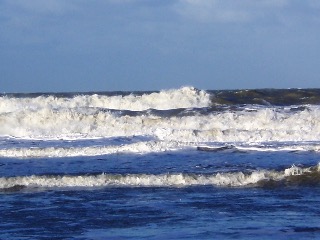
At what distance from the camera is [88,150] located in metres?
20.1

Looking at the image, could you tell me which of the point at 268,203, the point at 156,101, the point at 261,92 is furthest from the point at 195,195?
the point at 261,92

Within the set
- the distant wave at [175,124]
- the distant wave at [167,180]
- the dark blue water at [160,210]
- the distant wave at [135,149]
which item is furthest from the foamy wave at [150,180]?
the distant wave at [175,124]

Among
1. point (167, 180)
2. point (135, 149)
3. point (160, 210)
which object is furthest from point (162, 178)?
point (135, 149)

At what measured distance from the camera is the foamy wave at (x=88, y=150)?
19.8 metres

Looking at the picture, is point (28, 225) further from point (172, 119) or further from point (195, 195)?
point (172, 119)

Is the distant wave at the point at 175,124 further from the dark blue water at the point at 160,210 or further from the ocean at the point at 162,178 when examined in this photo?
the dark blue water at the point at 160,210

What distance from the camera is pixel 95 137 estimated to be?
25.4m

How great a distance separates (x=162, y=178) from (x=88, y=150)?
232 inches

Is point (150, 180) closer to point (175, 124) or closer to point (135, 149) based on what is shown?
point (135, 149)

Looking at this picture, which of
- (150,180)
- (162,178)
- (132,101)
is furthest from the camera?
(132,101)

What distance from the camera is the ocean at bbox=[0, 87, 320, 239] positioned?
1023cm

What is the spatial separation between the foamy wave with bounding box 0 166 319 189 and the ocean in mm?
18

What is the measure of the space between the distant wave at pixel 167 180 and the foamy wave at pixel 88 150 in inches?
194

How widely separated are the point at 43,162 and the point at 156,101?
20745 millimetres
